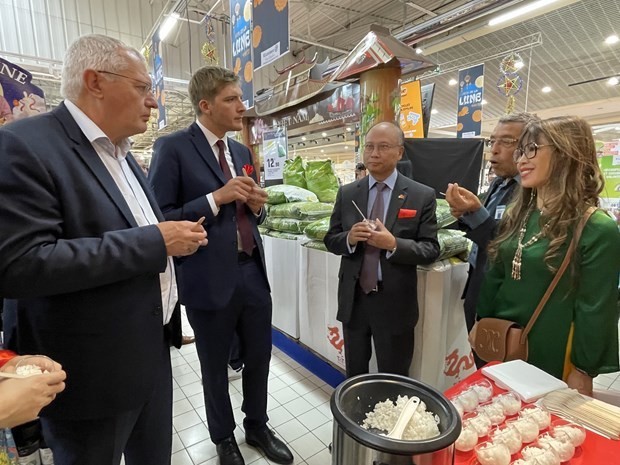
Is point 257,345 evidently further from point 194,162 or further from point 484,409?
point 484,409

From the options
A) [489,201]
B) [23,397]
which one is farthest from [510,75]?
[23,397]

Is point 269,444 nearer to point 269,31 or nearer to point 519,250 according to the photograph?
point 519,250

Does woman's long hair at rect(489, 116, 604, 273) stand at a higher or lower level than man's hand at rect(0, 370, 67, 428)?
higher

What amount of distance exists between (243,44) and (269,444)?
3570mm

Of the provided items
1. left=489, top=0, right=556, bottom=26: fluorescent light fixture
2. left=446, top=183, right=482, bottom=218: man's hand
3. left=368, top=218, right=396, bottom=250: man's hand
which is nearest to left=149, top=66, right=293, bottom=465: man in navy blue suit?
left=368, top=218, right=396, bottom=250: man's hand

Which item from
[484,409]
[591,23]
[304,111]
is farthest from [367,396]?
[591,23]

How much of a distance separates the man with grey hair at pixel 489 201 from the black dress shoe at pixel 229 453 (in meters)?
1.57

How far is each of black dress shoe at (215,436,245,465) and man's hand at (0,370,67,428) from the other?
4.82 ft

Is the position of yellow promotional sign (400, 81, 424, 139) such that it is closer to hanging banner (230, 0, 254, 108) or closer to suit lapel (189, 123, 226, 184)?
hanging banner (230, 0, 254, 108)

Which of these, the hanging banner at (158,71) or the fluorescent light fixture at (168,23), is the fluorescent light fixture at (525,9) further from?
the hanging banner at (158,71)

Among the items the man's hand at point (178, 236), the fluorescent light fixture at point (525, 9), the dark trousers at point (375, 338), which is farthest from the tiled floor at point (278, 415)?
A: the fluorescent light fixture at point (525, 9)

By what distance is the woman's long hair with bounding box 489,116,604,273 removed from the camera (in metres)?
1.27

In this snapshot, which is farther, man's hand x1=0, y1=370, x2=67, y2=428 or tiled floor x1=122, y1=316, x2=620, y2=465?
tiled floor x1=122, y1=316, x2=620, y2=465

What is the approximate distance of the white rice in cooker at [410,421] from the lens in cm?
71
